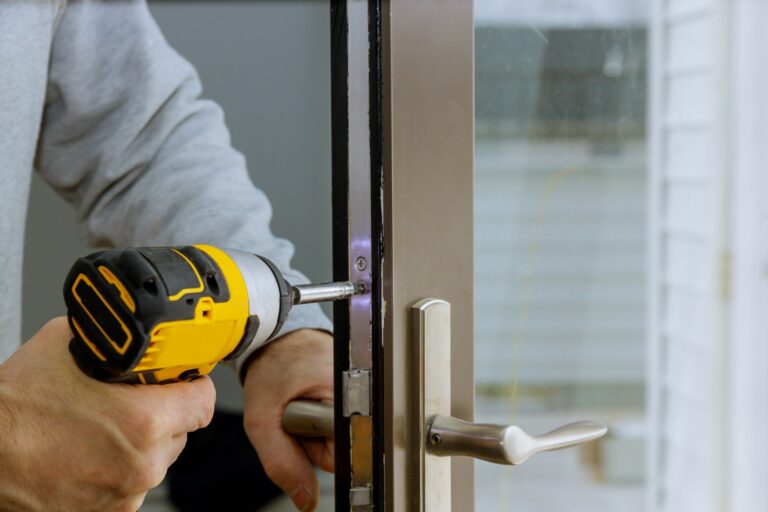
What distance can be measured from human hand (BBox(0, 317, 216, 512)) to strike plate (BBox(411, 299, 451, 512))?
161 millimetres

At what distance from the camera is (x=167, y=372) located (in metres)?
0.51

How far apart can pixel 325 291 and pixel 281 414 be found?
0.20 m

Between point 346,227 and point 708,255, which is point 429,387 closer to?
point 346,227

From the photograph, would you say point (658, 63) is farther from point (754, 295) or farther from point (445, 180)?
point (445, 180)

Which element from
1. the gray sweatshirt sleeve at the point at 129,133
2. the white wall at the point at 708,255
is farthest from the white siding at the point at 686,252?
the gray sweatshirt sleeve at the point at 129,133

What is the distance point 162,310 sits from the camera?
1.51 feet

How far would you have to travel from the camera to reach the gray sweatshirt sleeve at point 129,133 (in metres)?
0.77

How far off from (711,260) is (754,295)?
126 mm

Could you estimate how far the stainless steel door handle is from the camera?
1.80ft

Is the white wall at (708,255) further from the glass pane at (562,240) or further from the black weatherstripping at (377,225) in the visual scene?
the black weatherstripping at (377,225)

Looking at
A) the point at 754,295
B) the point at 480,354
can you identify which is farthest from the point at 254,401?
the point at 754,295

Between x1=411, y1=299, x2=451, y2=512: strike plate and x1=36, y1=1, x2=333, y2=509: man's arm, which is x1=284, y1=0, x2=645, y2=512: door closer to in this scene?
x1=411, y1=299, x2=451, y2=512: strike plate

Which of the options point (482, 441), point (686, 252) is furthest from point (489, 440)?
point (686, 252)

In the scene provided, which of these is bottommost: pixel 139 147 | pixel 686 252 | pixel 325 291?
pixel 686 252
